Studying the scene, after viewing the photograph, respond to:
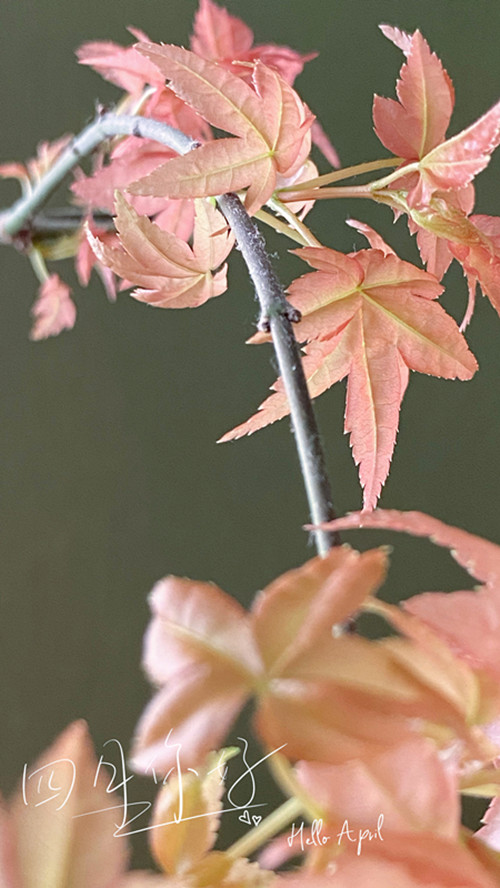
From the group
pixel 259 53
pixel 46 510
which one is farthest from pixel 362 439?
pixel 46 510

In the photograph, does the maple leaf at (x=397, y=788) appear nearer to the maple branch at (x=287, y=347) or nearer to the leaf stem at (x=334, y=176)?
the maple branch at (x=287, y=347)

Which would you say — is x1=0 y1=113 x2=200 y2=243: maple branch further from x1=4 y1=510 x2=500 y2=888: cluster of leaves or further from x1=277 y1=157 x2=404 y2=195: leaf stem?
x1=4 y1=510 x2=500 y2=888: cluster of leaves

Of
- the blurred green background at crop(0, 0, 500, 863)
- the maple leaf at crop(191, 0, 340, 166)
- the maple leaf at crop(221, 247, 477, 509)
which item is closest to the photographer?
the maple leaf at crop(221, 247, 477, 509)

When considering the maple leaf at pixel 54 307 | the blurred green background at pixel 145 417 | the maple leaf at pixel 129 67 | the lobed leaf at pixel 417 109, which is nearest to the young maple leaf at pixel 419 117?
the lobed leaf at pixel 417 109

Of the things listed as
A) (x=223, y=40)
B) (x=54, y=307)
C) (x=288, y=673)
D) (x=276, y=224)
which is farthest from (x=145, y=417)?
(x=288, y=673)

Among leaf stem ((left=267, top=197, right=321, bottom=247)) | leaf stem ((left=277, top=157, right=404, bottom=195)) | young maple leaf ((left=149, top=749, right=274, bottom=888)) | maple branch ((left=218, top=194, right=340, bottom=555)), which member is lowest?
young maple leaf ((left=149, top=749, right=274, bottom=888))

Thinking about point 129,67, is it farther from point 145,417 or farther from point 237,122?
point 145,417

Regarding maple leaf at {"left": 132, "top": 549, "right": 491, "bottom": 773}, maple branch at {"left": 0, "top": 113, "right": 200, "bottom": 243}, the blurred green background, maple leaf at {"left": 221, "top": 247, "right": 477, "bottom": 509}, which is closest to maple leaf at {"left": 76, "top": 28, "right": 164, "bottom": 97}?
maple branch at {"left": 0, "top": 113, "right": 200, "bottom": 243}
